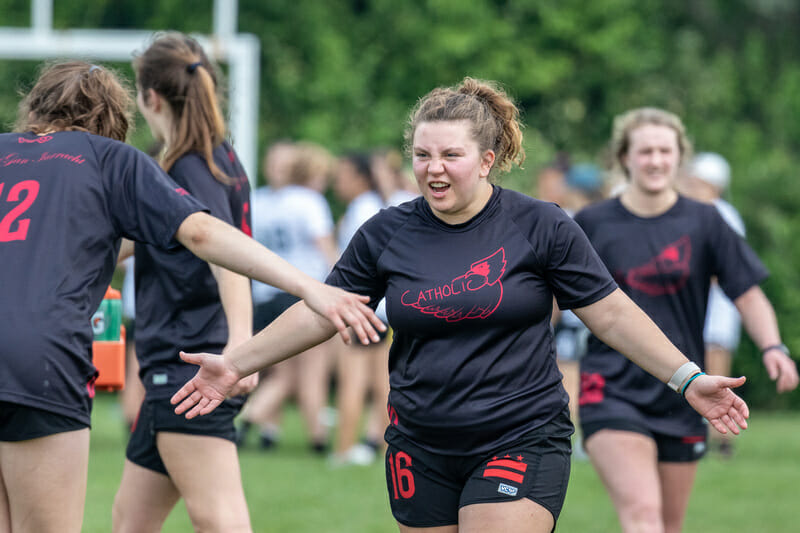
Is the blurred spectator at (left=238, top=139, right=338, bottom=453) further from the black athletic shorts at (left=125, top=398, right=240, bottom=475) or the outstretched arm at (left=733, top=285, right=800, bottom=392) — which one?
the black athletic shorts at (left=125, top=398, right=240, bottom=475)

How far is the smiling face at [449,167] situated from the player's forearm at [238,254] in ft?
1.94

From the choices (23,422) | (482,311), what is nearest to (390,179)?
(482,311)

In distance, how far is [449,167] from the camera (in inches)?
155

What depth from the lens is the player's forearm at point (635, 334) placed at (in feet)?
13.1

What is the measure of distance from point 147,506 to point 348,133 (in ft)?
42.5

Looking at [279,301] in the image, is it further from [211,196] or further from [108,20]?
[108,20]

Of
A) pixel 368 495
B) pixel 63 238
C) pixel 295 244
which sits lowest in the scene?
pixel 368 495

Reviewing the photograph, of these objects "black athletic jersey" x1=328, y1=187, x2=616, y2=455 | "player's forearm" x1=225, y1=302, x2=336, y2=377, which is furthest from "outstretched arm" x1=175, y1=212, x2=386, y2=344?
"black athletic jersey" x1=328, y1=187, x2=616, y2=455

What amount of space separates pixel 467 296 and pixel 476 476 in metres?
0.60

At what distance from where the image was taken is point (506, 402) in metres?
3.92

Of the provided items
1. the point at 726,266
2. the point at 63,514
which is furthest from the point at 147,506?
the point at 726,266

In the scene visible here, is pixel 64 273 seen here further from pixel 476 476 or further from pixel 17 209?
pixel 476 476

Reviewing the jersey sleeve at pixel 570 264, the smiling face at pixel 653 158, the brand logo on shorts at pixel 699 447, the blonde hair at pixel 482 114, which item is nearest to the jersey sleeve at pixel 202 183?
the blonde hair at pixel 482 114

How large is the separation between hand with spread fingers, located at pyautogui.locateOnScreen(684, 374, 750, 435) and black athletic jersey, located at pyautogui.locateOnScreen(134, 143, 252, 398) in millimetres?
1830
